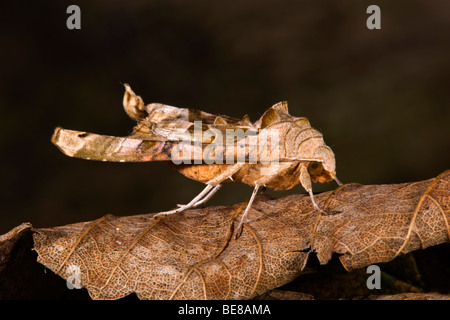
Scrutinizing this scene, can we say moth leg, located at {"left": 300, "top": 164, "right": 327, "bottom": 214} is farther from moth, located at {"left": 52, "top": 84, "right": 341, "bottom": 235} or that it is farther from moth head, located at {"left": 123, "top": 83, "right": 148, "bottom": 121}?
moth head, located at {"left": 123, "top": 83, "right": 148, "bottom": 121}

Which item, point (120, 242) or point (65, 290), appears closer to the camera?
point (120, 242)

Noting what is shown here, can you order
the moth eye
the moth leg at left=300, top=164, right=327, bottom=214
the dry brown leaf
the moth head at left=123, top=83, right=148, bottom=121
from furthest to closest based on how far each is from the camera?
the moth head at left=123, top=83, right=148, bottom=121 < the moth eye < the moth leg at left=300, top=164, right=327, bottom=214 < the dry brown leaf

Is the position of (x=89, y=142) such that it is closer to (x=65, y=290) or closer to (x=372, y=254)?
(x=65, y=290)

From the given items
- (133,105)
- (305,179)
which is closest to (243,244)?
(305,179)

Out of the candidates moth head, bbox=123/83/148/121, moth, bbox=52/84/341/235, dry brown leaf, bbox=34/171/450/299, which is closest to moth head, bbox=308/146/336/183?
moth, bbox=52/84/341/235

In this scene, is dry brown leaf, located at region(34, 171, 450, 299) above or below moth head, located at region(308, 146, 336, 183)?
below

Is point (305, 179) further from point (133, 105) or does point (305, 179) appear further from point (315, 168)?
point (133, 105)

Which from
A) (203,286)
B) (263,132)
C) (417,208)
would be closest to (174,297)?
(203,286)
